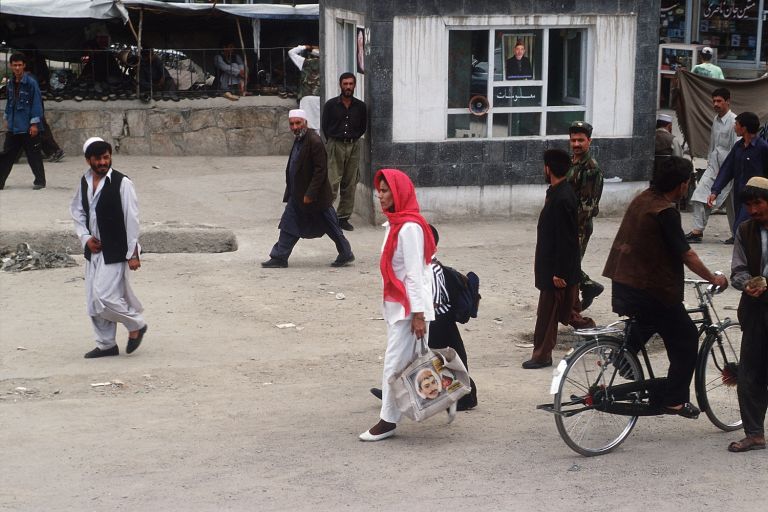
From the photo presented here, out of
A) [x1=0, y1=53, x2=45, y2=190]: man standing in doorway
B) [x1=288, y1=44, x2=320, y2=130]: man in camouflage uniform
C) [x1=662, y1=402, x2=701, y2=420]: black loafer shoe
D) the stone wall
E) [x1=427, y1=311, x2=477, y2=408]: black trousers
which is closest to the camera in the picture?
[x1=662, y1=402, x2=701, y2=420]: black loafer shoe

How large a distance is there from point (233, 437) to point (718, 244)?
7218mm

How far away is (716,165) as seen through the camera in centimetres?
1211

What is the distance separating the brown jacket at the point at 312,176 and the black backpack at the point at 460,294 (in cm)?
432

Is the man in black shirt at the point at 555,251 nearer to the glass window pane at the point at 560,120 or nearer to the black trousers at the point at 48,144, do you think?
the glass window pane at the point at 560,120

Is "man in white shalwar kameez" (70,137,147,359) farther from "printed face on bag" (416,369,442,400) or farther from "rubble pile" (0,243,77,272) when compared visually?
"rubble pile" (0,243,77,272)

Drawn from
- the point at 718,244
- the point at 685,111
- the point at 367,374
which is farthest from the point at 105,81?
the point at 367,374

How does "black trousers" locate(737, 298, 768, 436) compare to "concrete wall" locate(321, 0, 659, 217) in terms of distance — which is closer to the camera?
"black trousers" locate(737, 298, 768, 436)

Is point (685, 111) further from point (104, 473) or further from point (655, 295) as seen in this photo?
point (104, 473)

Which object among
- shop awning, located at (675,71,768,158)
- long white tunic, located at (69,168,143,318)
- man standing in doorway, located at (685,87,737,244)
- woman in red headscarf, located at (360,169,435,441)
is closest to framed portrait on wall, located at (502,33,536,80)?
man standing in doorway, located at (685,87,737,244)

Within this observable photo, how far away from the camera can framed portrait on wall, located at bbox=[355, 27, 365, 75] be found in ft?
43.0

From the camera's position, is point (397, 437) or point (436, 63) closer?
point (397, 437)

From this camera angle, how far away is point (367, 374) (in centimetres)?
792

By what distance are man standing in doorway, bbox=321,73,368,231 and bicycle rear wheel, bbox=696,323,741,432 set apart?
671cm

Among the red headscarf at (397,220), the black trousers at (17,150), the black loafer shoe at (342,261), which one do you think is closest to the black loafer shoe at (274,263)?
the black loafer shoe at (342,261)
